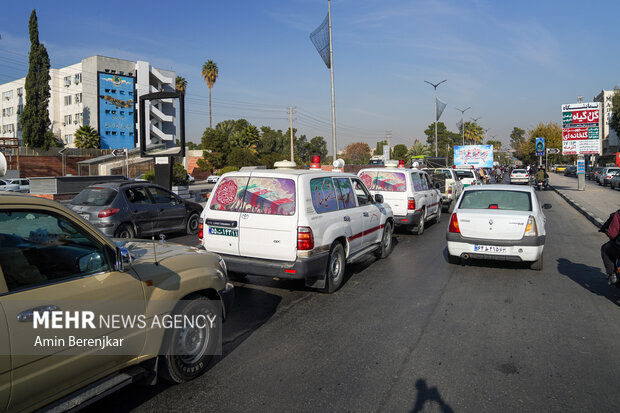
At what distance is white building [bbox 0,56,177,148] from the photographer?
5809 cm

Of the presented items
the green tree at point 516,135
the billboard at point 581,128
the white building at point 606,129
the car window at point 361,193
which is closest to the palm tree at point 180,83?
the billboard at point 581,128

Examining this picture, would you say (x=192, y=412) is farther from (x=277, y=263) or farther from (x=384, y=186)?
(x=384, y=186)

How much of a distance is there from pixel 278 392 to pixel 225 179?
3.66 meters

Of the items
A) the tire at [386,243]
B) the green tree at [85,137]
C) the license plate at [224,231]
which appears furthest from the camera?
the green tree at [85,137]

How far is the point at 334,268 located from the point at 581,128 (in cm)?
2932

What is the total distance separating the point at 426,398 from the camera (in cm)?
365

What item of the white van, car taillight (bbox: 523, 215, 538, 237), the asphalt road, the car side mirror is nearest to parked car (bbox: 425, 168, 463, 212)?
the white van

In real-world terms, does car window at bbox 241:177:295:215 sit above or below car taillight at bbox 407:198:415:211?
above

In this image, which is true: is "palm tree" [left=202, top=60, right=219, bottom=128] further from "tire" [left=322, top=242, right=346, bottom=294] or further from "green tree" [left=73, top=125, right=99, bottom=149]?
"tire" [left=322, top=242, right=346, bottom=294]

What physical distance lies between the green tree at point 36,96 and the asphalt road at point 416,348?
50.5 m

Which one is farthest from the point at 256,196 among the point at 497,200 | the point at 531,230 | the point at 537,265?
the point at 537,265

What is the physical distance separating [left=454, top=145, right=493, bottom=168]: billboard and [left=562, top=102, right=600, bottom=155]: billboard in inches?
252

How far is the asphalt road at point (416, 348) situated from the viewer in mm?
3609

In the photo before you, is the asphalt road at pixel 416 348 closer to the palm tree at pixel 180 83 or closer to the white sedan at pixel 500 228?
the white sedan at pixel 500 228
